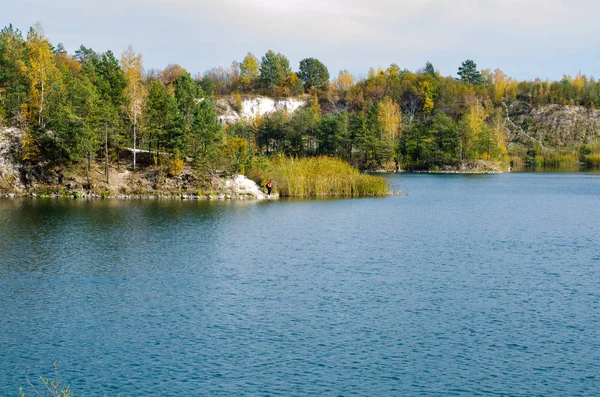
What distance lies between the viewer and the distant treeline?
219ft

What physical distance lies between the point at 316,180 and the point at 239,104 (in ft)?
327

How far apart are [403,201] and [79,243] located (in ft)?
117

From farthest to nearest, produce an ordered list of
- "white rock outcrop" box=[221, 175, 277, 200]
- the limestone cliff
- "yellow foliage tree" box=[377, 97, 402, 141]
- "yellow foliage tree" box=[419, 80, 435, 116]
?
"yellow foliage tree" box=[419, 80, 435, 116] → the limestone cliff → "yellow foliage tree" box=[377, 97, 402, 141] → "white rock outcrop" box=[221, 175, 277, 200]

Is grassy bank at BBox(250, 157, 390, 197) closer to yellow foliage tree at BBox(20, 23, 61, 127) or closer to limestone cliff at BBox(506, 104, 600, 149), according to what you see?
yellow foliage tree at BBox(20, 23, 61, 127)

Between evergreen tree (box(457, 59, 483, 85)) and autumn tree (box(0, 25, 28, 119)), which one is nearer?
autumn tree (box(0, 25, 28, 119))

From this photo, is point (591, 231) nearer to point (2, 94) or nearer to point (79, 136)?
point (79, 136)

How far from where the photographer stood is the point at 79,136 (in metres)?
63.7

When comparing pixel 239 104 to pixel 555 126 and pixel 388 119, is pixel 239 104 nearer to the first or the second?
pixel 388 119

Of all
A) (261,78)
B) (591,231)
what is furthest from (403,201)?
(261,78)

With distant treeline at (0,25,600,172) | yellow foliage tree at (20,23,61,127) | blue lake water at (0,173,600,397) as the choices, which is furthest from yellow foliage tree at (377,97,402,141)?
blue lake water at (0,173,600,397)

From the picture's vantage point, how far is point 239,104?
16225 cm

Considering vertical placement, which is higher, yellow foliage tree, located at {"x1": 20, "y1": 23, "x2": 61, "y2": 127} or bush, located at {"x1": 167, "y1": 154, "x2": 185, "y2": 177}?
yellow foliage tree, located at {"x1": 20, "y1": 23, "x2": 61, "y2": 127}

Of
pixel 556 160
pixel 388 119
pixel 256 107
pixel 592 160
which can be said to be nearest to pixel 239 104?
pixel 256 107

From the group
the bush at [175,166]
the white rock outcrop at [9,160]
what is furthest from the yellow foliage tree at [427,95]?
the white rock outcrop at [9,160]
